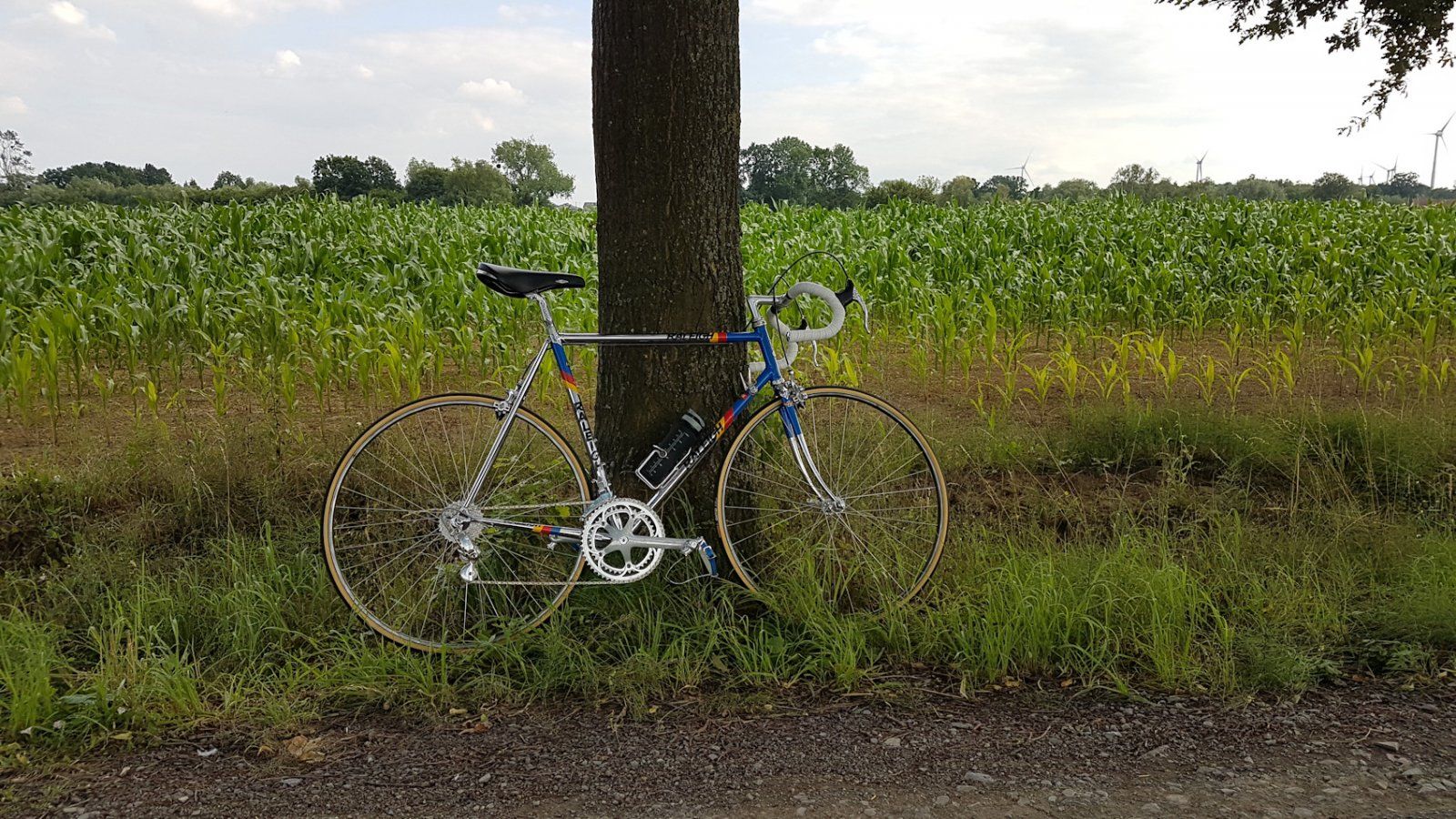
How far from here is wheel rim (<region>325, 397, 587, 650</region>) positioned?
4.07m

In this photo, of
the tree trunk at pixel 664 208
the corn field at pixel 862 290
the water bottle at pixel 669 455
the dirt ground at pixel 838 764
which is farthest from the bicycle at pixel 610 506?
the corn field at pixel 862 290

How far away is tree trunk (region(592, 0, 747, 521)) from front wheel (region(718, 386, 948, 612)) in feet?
0.99

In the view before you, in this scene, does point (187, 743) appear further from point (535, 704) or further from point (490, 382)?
point (490, 382)

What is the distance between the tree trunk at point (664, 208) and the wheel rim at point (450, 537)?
1.37 ft

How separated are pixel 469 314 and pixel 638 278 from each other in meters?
5.31

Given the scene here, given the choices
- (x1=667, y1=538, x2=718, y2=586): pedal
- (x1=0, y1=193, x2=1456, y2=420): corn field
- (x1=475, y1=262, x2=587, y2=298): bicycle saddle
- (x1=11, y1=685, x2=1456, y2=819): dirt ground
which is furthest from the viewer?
(x1=0, y1=193, x2=1456, y2=420): corn field

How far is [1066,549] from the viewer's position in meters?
4.66

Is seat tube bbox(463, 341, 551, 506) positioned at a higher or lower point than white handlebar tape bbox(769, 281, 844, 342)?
lower

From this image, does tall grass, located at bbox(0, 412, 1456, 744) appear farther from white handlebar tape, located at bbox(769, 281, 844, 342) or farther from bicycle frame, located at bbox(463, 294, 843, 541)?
white handlebar tape, located at bbox(769, 281, 844, 342)

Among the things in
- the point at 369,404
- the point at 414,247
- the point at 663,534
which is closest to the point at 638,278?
the point at 663,534

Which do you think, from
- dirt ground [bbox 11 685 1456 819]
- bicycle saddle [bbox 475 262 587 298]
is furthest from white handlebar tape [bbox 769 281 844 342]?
dirt ground [bbox 11 685 1456 819]

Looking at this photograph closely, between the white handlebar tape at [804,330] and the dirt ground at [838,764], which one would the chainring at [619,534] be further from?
the white handlebar tape at [804,330]

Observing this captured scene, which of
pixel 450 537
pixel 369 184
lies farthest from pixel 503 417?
pixel 369 184

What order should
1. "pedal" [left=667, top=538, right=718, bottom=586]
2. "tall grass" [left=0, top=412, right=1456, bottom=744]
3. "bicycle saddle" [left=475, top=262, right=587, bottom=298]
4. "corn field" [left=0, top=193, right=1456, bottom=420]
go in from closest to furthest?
"tall grass" [left=0, top=412, right=1456, bottom=744] < "bicycle saddle" [left=475, top=262, right=587, bottom=298] < "pedal" [left=667, top=538, right=718, bottom=586] < "corn field" [left=0, top=193, right=1456, bottom=420]
